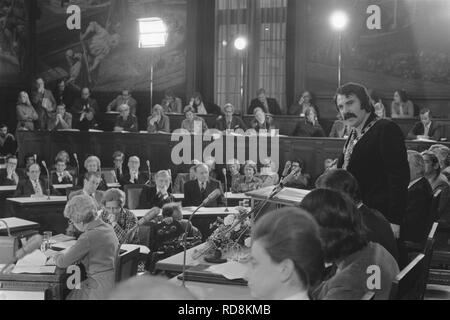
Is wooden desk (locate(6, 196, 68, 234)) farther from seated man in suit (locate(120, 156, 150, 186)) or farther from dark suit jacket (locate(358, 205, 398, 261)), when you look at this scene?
Result: dark suit jacket (locate(358, 205, 398, 261))

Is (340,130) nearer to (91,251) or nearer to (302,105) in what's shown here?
(302,105)

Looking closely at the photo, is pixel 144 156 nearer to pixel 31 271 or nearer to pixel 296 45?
pixel 296 45

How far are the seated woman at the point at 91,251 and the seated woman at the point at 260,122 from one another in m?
7.13

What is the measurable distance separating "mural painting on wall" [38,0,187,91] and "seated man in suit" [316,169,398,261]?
11.9 metres

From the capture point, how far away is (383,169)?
142 inches

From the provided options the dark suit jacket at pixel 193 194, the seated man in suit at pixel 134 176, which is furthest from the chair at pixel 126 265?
the seated man in suit at pixel 134 176

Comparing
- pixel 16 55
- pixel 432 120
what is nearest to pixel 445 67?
pixel 432 120

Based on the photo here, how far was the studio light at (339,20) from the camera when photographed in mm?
12477

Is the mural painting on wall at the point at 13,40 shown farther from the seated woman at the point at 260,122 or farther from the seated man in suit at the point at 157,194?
the seated man in suit at the point at 157,194

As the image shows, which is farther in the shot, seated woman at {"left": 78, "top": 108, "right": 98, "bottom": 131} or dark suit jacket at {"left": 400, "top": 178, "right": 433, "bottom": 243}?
seated woman at {"left": 78, "top": 108, "right": 98, "bottom": 131}

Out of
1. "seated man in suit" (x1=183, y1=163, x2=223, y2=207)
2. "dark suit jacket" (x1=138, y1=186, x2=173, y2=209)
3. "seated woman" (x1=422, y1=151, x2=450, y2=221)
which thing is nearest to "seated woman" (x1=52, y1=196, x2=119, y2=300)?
"seated woman" (x1=422, y1=151, x2=450, y2=221)

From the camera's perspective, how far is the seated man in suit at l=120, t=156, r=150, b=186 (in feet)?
31.2

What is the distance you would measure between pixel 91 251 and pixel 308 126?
25.6ft

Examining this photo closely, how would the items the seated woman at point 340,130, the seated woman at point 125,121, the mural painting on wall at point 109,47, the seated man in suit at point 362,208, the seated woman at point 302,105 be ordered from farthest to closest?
1. the mural painting on wall at point 109,47
2. the seated woman at point 302,105
3. the seated woman at point 125,121
4. the seated woman at point 340,130
5. the seated man in suit at point 362,208
